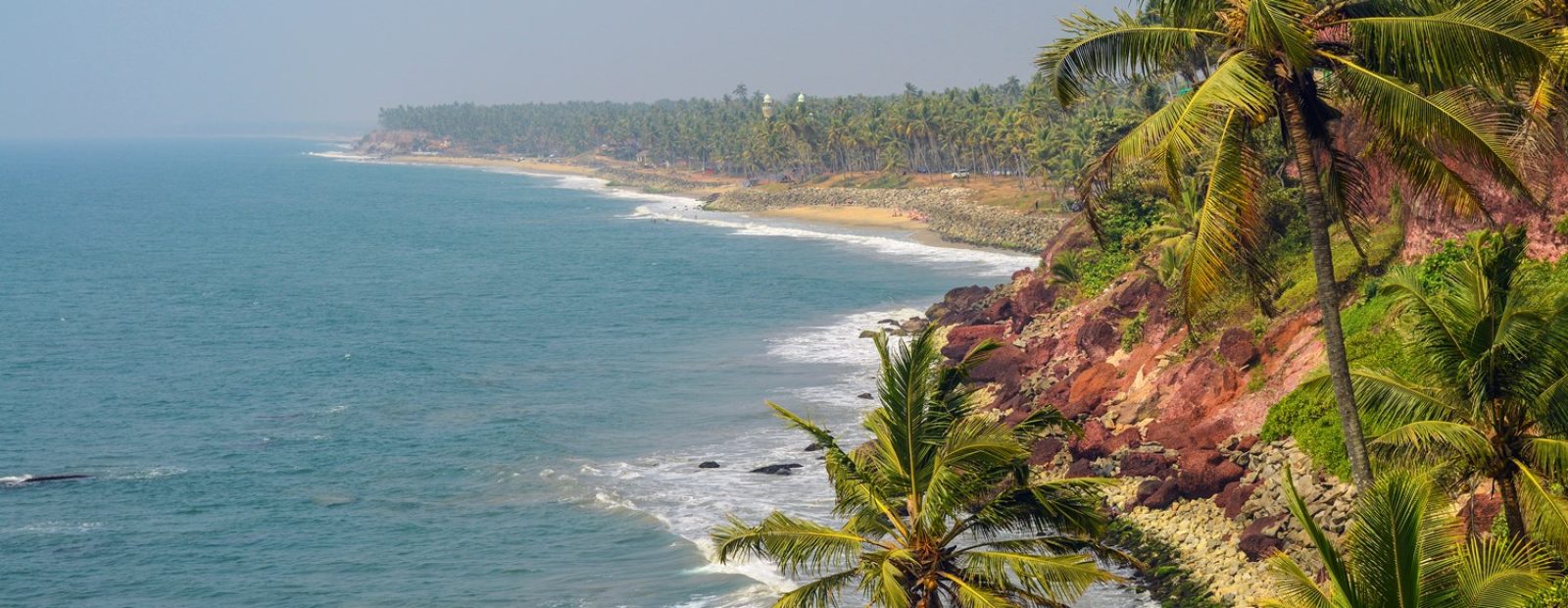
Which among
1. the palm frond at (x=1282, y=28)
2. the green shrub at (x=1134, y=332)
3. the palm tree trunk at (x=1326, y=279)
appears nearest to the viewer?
the palm frond at (x=1282, y=28)

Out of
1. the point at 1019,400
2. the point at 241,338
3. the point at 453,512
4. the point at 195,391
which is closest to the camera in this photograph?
the point at 453,512

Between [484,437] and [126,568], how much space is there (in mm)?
16134

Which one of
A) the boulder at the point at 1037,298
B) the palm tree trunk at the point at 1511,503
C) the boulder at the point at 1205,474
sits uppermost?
the palm tree trunk at the point at 1511,503

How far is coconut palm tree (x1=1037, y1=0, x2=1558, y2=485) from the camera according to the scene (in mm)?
15477

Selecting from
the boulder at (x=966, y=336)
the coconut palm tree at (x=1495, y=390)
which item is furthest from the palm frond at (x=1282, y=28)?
the boulder at (x=966, y=336)

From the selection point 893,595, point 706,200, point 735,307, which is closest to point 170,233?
point 706,200

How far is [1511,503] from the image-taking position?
19312 millimetres

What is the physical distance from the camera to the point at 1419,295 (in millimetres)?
20344

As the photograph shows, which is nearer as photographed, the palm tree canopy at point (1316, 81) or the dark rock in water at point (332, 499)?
the palm tree canopy at point (1316, 81)

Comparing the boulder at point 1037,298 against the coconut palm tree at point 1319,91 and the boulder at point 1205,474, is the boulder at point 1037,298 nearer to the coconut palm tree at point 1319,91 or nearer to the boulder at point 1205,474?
the boulder at point 1205,474

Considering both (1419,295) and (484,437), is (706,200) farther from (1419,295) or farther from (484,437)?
(1419,295)

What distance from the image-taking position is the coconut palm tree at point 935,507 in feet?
64.0

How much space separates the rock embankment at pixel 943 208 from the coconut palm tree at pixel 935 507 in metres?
64.3

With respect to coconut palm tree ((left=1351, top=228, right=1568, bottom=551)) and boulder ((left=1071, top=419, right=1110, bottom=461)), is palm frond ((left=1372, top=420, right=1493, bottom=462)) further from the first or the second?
boulder ((left=1071, top=419, right=1110, bottom=461))
